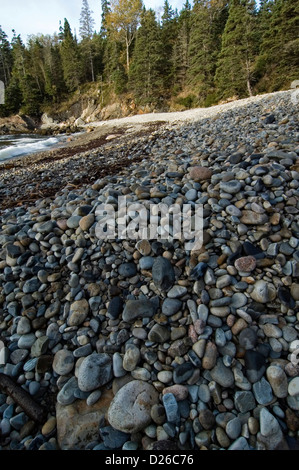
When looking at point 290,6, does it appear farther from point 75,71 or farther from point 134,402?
point 75,71

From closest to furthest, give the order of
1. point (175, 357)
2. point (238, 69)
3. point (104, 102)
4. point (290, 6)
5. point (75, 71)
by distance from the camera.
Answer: point (175, 357) < point (290, 6) < point (238, 69) < point (104, 102) < point (75, 71)

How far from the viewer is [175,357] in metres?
1.27

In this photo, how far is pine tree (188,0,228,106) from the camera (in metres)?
23.0

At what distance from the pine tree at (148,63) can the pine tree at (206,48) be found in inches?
164

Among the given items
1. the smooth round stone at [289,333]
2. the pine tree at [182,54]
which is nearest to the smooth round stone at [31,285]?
the smooth round stone at [289,333]

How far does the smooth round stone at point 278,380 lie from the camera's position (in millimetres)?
1092

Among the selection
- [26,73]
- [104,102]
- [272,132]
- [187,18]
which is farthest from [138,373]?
[26,73]

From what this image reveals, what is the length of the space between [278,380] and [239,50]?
79.5 ft

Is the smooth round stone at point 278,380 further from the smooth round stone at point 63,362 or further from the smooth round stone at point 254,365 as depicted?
the smooth round stone at point 63,362

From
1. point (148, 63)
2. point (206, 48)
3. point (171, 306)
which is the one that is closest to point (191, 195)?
point (171, 306)

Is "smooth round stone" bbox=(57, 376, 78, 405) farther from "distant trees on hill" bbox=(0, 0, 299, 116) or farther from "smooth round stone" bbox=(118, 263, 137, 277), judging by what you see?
"distant trees on hill" bbox=(0, 0, 299, 116)

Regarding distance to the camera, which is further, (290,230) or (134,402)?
(290,230)

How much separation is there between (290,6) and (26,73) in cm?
3994

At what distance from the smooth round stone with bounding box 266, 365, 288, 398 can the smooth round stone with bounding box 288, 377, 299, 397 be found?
0.05 feet
